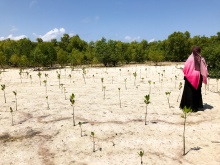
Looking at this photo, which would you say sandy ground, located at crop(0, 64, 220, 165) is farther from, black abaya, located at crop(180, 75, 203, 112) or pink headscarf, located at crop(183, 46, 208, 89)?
pink headscarf, located at crop(183, 46, 208, 89)

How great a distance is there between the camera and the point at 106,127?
952 centimetres

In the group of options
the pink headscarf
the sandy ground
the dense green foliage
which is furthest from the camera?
the dense green foliage

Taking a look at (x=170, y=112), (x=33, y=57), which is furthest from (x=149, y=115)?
(x=33, y=57)

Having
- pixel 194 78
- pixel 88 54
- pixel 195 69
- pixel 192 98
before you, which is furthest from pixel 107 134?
pixel 88 54

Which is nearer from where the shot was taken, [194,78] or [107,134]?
[107,134]

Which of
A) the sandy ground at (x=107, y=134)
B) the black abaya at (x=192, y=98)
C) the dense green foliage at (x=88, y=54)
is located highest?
the dense green foliage at (x=88, y=54)

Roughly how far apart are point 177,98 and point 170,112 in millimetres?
2905

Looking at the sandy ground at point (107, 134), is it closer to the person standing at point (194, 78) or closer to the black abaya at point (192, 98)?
the black abaya at point (192, 98)

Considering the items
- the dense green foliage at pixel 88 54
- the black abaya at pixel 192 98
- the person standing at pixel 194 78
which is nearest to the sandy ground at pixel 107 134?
the black abaya at pixel 192 98

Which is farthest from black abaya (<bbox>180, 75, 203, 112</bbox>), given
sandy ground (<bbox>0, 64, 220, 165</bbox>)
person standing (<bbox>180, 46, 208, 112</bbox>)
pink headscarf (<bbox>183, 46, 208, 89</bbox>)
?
sandy ground (<bbox>0, 64, 220, 165</bbox>)

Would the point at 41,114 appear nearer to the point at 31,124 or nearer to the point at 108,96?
the point at 31,124

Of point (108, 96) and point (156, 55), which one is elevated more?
point (156, 55)

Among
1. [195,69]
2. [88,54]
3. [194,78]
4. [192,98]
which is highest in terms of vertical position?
[88,54]

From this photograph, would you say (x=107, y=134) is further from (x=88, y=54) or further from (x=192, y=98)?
(x=88, y=54)
